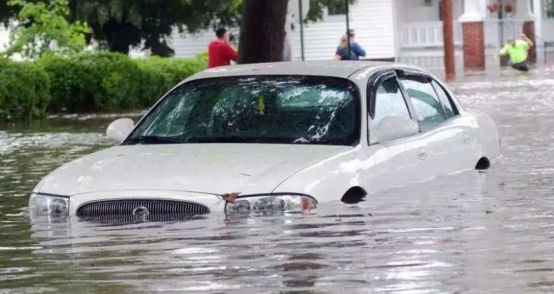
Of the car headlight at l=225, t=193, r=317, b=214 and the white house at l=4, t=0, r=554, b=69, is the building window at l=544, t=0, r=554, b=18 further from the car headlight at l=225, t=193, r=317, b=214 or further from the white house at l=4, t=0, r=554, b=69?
the car headlight at l=225, t=193, r=317, b=214

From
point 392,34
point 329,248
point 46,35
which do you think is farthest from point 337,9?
point 329,248

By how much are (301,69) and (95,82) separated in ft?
63.2

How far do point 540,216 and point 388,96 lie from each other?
188cm

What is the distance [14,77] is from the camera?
26.9 meters

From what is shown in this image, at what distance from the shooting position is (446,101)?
478 inches

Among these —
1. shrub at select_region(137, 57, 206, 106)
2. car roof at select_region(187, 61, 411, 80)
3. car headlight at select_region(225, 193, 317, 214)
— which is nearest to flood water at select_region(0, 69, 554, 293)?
car headlight at select_region(225, 193, 317, 214)

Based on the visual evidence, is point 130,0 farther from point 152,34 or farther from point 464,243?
point 464,243

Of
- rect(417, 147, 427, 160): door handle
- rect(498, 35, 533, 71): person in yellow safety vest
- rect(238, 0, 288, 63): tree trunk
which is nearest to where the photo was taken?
rect(417, 147, 427, 160): door handle

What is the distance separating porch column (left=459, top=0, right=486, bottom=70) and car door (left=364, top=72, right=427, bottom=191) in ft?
131

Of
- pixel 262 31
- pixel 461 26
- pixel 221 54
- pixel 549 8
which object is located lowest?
pixel 221 54

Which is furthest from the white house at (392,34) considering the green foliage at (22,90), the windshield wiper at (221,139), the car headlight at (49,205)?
the car headlight at (49,205)

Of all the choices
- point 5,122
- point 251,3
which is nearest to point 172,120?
point 251,3

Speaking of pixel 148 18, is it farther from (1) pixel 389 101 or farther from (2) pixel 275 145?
(2) pixel 275 145

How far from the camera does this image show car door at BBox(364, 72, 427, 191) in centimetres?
1024
